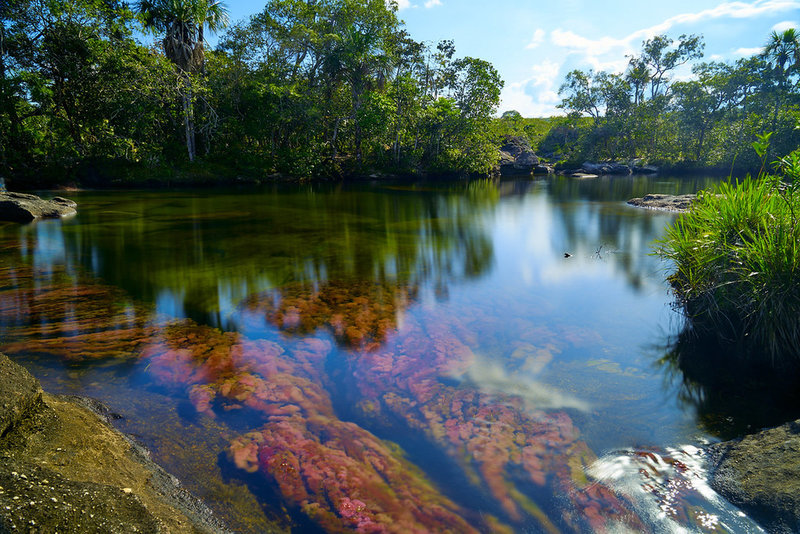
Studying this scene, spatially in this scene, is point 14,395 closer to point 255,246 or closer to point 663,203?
point 255,246

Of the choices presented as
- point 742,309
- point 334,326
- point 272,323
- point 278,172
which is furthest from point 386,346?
point 278,172

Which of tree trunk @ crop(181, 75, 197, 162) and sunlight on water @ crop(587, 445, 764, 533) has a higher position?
tree trunk @ crop(181, 75, 197, 162)

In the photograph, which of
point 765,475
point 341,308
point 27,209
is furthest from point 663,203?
point 27,209

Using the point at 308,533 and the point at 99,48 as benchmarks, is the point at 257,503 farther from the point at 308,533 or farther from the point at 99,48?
the point at 99,48

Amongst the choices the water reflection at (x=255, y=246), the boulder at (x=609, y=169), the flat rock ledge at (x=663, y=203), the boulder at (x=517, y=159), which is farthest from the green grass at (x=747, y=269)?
the boulder at (x=609, y=169)

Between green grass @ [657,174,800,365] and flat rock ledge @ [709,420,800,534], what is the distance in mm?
1992

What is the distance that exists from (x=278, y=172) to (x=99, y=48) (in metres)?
12.4

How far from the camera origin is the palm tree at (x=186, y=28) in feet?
88.1

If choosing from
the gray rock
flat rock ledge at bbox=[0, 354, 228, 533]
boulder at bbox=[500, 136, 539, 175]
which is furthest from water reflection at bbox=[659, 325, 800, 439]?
boulder at bbox=[500, 136, 539, 175]

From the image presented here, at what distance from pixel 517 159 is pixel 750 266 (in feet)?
153

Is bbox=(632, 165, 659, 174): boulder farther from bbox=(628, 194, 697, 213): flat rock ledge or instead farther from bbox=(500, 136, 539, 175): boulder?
bbox=(628, 194, 697, 213): flat rock ledge

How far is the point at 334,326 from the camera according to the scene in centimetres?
626

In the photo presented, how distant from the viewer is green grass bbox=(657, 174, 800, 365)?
4.84m

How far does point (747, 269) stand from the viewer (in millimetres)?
5227
